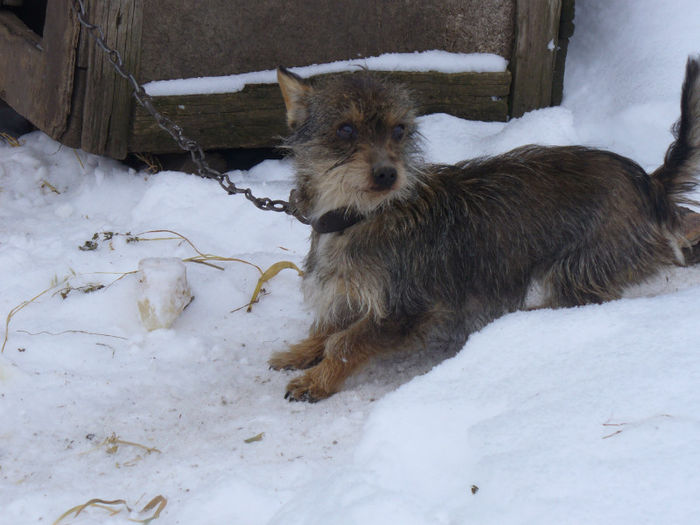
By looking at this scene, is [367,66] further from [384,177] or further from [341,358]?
[341,358]

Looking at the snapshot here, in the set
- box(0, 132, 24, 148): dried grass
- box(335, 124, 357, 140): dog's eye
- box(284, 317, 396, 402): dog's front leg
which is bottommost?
box(284, 317, 396, 402): dog's front leg

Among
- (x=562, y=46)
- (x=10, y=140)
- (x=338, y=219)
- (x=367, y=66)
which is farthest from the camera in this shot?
(x=10, y=140)

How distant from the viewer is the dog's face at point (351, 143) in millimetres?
2957

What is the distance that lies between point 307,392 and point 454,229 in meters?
1.00

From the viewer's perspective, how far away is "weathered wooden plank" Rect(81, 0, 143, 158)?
4816mm

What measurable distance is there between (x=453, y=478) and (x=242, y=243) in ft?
8.88

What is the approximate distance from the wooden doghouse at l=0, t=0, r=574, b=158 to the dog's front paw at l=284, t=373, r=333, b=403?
8.83ft

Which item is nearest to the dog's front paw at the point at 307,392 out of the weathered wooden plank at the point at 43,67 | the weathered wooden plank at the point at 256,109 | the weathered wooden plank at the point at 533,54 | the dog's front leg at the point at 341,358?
the dog's front leg at the point at 341,358

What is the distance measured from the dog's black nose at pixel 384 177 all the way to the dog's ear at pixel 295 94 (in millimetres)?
592

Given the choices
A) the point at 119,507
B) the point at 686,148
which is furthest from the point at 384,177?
the point at 119,507

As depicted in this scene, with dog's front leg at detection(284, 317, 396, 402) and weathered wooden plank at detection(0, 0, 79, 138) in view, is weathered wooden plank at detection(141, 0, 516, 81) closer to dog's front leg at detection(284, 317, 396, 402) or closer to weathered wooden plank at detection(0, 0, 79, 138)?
weathered wooden plank at detection(0, 0, 79, 138)

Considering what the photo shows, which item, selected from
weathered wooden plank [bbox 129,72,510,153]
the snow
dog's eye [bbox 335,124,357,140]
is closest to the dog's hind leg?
dog's eye [bbox 335,124,357,140]

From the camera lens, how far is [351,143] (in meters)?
3.04

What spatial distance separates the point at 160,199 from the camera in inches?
194
